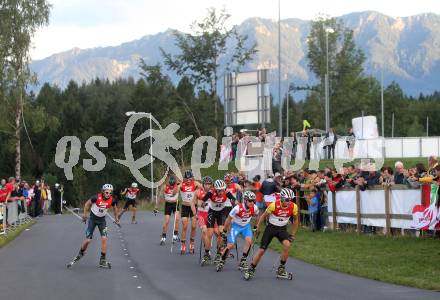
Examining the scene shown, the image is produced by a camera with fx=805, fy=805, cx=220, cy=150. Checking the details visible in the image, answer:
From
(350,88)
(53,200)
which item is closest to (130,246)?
(53,200)

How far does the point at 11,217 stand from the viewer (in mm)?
30094

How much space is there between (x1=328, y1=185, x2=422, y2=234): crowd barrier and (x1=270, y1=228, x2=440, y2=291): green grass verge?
19.9 inches

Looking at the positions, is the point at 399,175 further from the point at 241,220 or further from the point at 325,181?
the point at 241,220

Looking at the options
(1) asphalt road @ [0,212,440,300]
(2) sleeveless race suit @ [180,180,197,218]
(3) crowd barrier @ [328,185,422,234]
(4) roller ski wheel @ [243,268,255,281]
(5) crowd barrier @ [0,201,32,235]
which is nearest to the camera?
(1) asphalt road @ [0,212,440,300]

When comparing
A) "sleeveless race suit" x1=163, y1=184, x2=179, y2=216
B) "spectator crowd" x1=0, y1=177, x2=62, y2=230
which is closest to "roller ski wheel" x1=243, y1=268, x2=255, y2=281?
"sleeveless race suit" x1=163, y1=184, x2=179, y2=216

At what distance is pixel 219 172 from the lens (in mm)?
48875

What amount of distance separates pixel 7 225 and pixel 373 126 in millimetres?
18426

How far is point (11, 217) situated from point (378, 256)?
16.7 metres

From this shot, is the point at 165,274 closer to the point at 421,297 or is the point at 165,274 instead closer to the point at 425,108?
the point at 421,297

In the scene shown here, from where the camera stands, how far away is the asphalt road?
12.9m

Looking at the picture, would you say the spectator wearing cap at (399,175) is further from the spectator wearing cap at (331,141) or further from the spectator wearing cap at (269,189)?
the spectator wearing cap at (331,141)

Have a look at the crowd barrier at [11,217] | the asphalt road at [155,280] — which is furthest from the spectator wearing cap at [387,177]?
the crowd barrier at [11,217]

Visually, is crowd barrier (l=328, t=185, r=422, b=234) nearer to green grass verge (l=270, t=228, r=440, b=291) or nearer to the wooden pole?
the wooden pole

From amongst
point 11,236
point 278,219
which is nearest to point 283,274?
point 278,219
